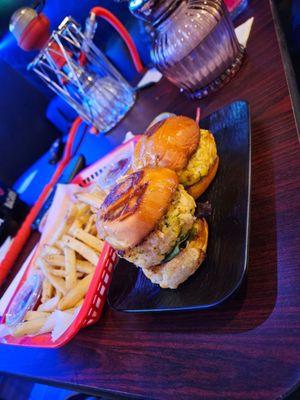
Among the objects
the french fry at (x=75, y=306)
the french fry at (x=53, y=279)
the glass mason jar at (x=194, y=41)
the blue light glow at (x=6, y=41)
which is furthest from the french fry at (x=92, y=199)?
the blue light glow at (x=6, y=41)

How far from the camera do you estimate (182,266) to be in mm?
923

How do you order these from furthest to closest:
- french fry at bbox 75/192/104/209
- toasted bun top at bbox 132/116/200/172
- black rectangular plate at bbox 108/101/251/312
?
french fry at bbox 75/192/104/209
toasted bun top at bbox 132/116/200/172
black rectangular plate at bbox 108/101/251/312

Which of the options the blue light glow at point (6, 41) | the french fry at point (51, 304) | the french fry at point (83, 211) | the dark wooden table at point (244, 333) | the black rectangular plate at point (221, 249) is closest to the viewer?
the dark wooden table at point (244, 333)

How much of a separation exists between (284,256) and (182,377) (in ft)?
1.40

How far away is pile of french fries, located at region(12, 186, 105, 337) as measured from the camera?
128 centimetres

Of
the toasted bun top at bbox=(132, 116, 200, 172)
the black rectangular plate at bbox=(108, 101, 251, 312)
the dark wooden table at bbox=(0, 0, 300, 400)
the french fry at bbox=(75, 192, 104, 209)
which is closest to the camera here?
the dark wooden table at bbox=(0, 0, 300, 400)

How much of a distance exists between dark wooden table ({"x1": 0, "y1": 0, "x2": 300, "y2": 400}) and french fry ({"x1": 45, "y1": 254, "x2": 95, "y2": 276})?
0.25 metres

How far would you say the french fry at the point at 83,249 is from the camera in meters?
1.37

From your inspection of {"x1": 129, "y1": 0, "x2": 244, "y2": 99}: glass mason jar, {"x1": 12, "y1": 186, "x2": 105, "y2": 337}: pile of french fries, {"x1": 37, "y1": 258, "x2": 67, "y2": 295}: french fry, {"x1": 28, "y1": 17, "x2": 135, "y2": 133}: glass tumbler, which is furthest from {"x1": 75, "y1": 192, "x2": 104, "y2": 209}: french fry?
{"x1": 28, "y1": 17, "x2": 135, "y2": 133}: glass tumbler

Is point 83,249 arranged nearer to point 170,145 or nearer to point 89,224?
point 89,224

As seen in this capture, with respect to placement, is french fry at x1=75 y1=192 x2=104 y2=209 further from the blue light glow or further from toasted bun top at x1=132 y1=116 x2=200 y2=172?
the blue light glow

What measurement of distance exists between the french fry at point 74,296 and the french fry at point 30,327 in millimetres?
132

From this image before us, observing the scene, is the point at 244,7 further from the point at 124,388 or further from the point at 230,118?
the point at 124,388

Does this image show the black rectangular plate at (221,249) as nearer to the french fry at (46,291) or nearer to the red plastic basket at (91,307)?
the red plastic basket at (91,307)
